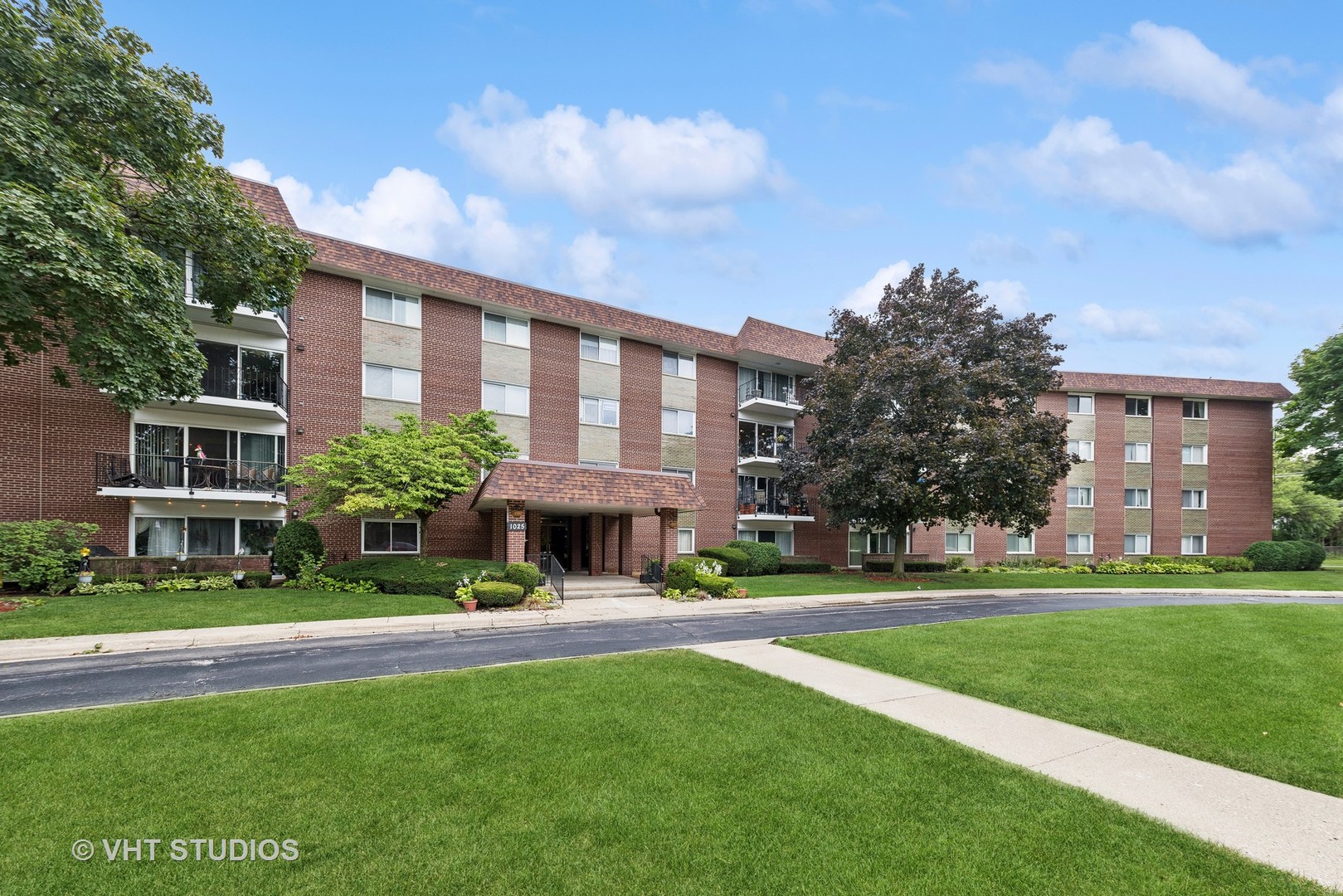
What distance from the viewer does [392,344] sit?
22516 mm

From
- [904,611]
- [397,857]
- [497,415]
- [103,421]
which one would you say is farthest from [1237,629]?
[103,421]

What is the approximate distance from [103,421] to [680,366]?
2093 centimetres

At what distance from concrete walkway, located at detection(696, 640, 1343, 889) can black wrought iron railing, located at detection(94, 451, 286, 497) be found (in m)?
19.3

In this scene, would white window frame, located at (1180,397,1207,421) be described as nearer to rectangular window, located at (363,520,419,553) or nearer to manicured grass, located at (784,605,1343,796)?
manicured grass, located at (784,605,1343,796)

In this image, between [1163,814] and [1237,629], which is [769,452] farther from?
[1163,814]

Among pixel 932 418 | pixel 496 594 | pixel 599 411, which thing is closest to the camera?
pixel 496 594

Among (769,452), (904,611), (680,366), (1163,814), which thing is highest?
(680,366)

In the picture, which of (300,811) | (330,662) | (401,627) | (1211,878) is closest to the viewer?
(1211,878)

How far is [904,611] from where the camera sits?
1778 centimetres

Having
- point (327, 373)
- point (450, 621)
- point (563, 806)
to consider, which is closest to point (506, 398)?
point (327, 373)

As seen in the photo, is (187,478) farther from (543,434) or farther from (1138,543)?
(1138,543)

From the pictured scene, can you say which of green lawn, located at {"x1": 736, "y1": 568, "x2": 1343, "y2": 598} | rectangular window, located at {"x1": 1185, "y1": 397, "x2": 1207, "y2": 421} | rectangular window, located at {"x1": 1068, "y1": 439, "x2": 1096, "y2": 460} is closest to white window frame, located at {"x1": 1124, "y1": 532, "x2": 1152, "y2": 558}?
green lawn, located at {"x1": 736, "y1": 568, "x2": 1343, "y2": 598}

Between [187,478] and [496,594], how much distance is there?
36.7ft

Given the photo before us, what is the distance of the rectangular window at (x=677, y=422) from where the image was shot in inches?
1102
